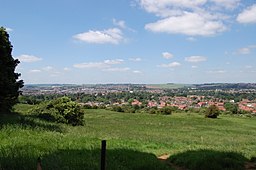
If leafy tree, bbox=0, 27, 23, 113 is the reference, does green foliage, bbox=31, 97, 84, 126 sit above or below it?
below

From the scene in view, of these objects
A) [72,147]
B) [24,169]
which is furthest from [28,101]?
[24,169]

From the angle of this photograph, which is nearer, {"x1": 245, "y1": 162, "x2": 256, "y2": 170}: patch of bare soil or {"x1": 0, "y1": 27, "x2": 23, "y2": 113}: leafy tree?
{"x1": 245, "y1": 162, "x2": 256, "y2": 170}: patch of bare soil

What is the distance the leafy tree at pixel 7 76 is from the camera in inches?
1215

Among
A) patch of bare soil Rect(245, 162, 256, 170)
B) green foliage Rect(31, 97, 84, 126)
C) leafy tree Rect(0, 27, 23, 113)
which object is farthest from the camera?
green foliage Rect(31, 97, 84, 126)

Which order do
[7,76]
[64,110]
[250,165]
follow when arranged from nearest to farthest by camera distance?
[250,165] < [7,76] < [64,110]

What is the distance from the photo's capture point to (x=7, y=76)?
3172 cm

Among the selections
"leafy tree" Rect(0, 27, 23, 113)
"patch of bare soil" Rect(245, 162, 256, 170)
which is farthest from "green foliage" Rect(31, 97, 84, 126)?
"patch of bare soil" Rect(245, 162, 256, 170)

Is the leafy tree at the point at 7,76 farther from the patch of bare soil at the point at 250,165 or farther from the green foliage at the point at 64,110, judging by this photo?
the patch of bare soil at the point at 250,165

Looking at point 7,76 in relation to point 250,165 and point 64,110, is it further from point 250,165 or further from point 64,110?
point 250,165

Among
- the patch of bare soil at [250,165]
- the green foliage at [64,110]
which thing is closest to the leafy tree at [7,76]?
the green foliage at [64,110]

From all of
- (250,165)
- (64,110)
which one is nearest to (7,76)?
(64,110)

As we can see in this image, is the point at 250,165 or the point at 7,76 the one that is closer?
the point at 250,165

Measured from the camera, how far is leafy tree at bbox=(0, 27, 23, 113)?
1215 inches

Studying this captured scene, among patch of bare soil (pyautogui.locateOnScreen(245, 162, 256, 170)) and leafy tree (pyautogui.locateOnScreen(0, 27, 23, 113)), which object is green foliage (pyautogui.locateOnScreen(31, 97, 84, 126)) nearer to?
leafy tree (pyautogui.locateOnScreen(0, 27, 23, 113))
